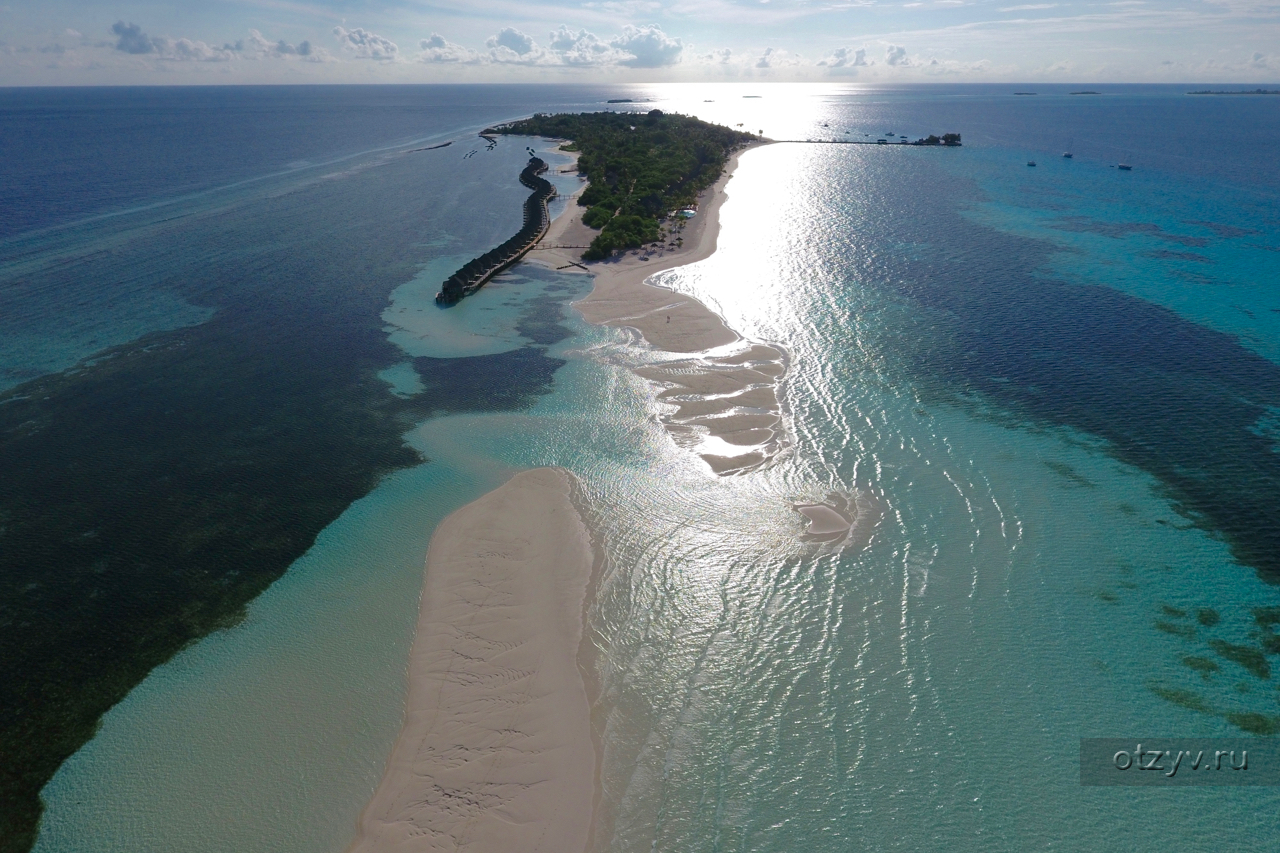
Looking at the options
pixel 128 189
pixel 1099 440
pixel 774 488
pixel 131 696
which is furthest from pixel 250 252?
pixel 1099 440

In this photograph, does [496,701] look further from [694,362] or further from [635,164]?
[635,164]

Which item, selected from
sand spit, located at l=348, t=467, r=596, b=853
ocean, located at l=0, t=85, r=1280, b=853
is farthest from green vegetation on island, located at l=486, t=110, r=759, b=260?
sand spit, located at l=348, t=467, r=596, b=853

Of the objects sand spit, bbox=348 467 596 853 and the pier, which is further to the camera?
the pier

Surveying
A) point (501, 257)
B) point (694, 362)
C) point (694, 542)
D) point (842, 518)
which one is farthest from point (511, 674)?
point (501, 257)

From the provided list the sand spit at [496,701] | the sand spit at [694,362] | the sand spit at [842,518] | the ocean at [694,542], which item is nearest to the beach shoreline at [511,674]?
the sand spit at [496,701]

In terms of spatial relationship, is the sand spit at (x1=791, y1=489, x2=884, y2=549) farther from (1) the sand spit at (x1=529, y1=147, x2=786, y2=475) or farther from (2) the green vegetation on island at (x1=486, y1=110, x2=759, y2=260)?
(2) the green vegetation on island at (x1=486, y1=110, x2=759, y2=260)

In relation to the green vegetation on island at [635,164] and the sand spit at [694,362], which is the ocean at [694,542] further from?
the green vegetation on island at [635,164]
